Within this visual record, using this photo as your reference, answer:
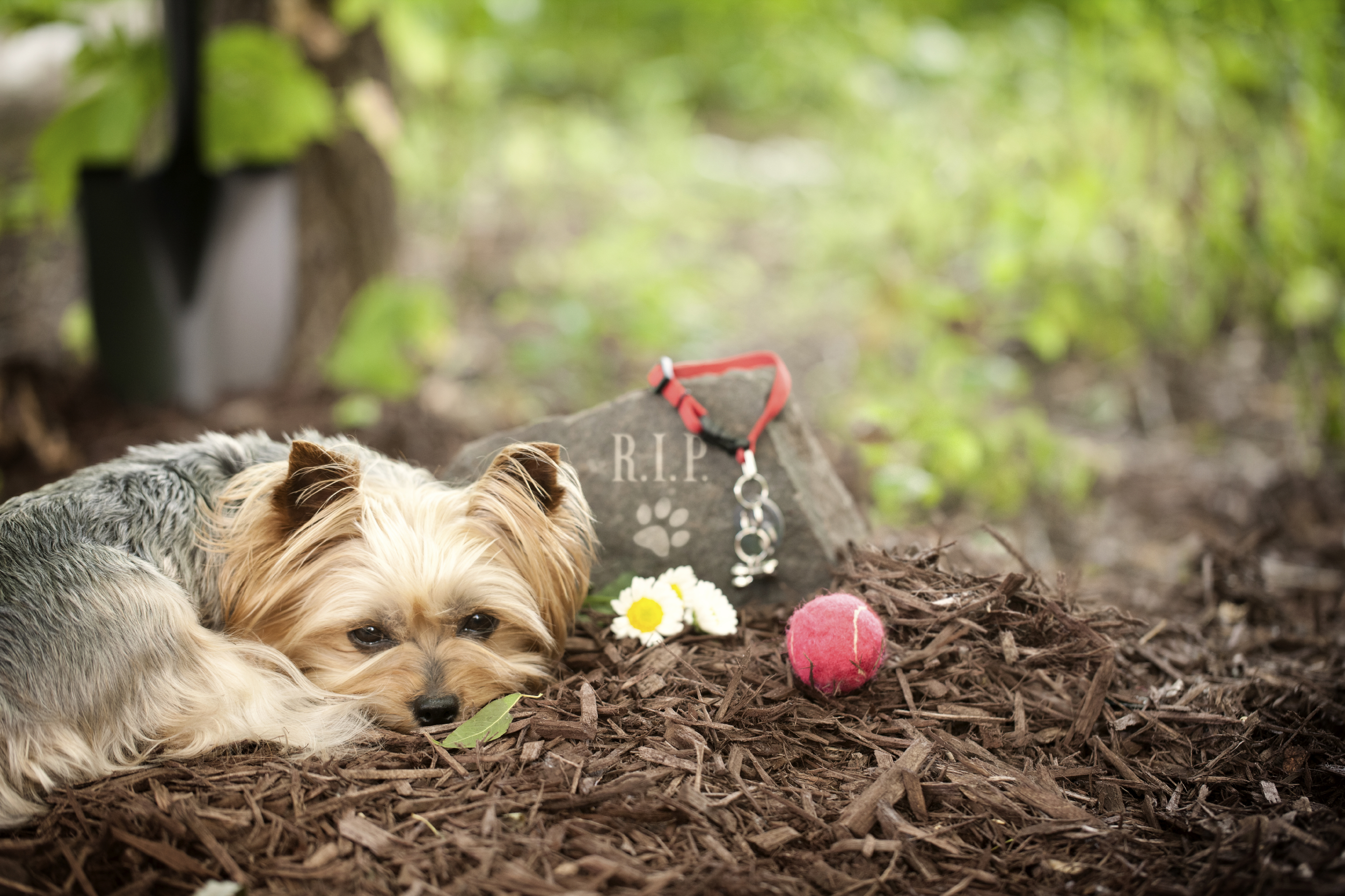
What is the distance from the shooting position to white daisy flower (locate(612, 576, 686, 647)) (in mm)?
2986

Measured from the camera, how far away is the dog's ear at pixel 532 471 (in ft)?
8.88

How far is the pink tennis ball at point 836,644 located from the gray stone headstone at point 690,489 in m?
0.52

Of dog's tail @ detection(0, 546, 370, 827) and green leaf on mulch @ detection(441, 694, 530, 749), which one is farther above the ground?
dog's tail @ detection(0, 546, 370, 827)

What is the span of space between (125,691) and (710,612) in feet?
5.45

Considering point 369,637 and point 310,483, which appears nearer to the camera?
point 310,483

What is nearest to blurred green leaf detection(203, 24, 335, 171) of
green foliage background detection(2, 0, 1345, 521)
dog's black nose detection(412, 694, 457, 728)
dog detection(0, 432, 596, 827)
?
green foliage background detection(2, 0, 1345, 521)

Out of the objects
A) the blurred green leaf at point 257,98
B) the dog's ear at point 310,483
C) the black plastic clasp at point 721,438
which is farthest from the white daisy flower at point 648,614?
the blurred green leaf at point 257,98

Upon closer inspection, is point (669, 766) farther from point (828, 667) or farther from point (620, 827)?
point (828, 667)

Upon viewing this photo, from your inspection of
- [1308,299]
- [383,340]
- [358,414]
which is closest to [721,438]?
[358,414]

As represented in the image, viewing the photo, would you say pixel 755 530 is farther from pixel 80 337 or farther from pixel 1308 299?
pixel 80 337

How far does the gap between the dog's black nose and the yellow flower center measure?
63cm

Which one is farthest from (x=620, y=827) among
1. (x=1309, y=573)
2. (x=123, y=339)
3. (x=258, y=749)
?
(x=123, y=339)

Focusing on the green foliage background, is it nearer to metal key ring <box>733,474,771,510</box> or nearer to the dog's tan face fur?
metal key ring <box>733,474,771,510</box>

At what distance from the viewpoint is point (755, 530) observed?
10.5ft
